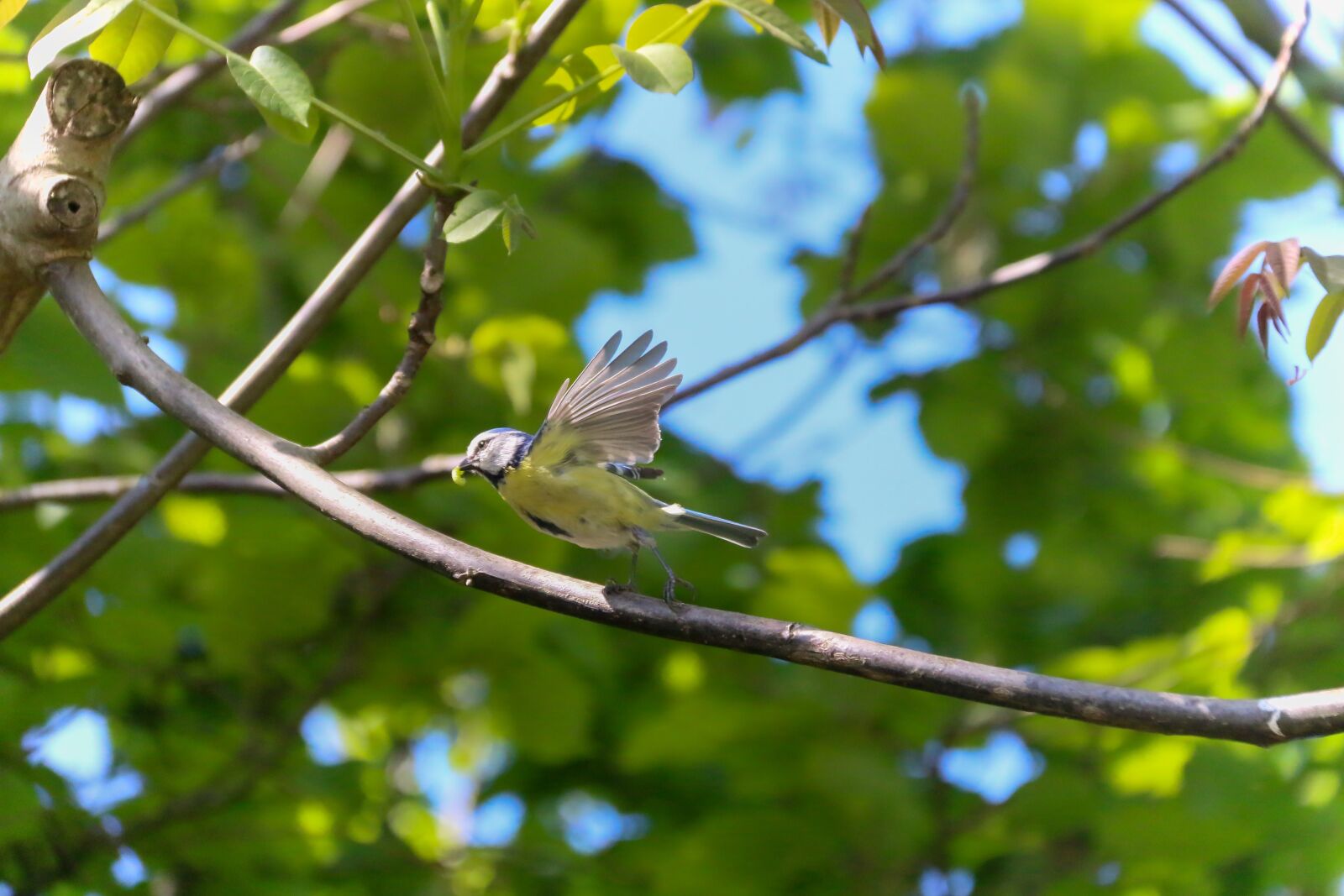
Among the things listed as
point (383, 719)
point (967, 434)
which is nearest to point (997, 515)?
point (967, 434)

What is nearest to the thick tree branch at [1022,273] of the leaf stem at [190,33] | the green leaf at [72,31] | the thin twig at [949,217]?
the thin twig at [949,217]

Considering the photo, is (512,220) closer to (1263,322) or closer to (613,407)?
(613,407)

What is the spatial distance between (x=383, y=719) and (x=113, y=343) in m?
3.25

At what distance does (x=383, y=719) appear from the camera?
498 cm

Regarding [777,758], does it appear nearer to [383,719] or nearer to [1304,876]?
[1304,876]

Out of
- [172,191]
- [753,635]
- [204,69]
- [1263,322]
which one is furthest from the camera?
[172,191]

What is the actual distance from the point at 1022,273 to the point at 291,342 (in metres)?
1.63

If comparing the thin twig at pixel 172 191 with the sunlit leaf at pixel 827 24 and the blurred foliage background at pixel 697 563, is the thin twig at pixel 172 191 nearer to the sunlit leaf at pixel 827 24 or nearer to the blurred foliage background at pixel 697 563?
the blurred foliage background at pixel 697 563

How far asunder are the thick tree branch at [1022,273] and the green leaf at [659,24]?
85 cm

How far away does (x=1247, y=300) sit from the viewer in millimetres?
2090

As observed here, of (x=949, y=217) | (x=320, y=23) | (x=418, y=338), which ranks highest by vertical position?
(x=320, y=23)

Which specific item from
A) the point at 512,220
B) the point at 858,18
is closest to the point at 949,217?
the point at 858,18

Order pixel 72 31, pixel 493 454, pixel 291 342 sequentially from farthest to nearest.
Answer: pixel 493 454 < pixel 291 342 < pixel 72 31

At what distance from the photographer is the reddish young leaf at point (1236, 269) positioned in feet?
6.67
